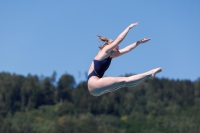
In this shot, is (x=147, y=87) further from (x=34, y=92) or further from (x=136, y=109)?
(x=34, y=92)

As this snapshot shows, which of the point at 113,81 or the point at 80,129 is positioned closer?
the point at 113,81

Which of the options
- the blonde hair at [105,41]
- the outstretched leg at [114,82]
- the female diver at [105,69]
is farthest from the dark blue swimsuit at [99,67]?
the blonde hair at [105,41]

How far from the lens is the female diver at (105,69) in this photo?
14.4 m

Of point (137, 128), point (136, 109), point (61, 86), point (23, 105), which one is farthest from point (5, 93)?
point (137, 128)

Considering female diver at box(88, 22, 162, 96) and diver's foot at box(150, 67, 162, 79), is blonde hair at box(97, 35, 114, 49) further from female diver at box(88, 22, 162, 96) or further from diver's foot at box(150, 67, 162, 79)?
diver's foot at box(150, 67, 162, 79)

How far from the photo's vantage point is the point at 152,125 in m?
108

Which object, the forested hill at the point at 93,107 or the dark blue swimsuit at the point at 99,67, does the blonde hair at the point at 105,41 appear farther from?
the forested hill at the point at 93,107

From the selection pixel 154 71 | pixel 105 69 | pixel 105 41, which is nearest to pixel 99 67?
pixel 105 69

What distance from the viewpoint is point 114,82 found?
48.0 ft

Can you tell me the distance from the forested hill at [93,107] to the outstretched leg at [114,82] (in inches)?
3434

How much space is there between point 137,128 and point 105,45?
303 feet

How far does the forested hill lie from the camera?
105 m

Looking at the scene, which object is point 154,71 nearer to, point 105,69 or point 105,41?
point 105,69

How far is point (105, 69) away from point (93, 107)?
11617 centimetres
